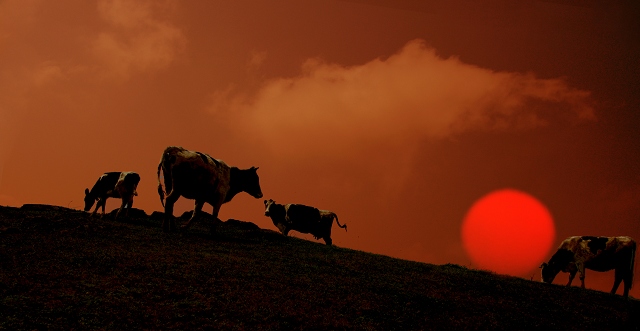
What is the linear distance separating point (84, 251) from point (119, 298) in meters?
4.24

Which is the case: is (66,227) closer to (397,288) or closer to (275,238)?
(275,238)

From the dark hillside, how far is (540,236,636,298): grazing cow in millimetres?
6810

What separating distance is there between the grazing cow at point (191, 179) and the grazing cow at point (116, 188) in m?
4.82

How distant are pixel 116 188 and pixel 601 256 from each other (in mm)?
25417

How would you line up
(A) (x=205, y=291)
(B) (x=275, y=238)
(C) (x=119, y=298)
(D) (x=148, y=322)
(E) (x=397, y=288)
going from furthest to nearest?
(B) (x=275, y=238), (E) (x=397, y=288), (A) (x=205, y=291), (C) (x=119, y=298), (D) (x=148, y=322)

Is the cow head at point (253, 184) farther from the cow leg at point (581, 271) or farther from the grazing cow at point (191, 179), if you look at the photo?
the cow leg at point (581, 271)

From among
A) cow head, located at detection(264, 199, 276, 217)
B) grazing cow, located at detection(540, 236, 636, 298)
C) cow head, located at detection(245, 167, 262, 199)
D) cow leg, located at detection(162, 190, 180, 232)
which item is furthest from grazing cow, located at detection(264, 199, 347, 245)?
grazing cow, located at detection(540, 236, 636, 298)

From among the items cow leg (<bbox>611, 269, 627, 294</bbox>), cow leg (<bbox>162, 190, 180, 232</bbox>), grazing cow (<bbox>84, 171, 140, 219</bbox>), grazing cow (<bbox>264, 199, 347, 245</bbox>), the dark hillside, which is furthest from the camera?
grazing cow (<bbox>264, 199, 347, 245</bbox>)

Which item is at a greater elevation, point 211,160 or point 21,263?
point 211,160

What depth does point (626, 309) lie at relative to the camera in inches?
535

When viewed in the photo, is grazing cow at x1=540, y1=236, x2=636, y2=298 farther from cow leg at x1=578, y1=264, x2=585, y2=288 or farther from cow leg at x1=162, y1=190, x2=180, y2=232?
cow leg at x1=162, y1=190, x2=180, y2=232

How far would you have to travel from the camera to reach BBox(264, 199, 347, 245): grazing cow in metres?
Answer: 33.2

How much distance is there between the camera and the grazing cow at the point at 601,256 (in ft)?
68.8

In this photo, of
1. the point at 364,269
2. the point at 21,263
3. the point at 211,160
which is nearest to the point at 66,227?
the point at 21,263
